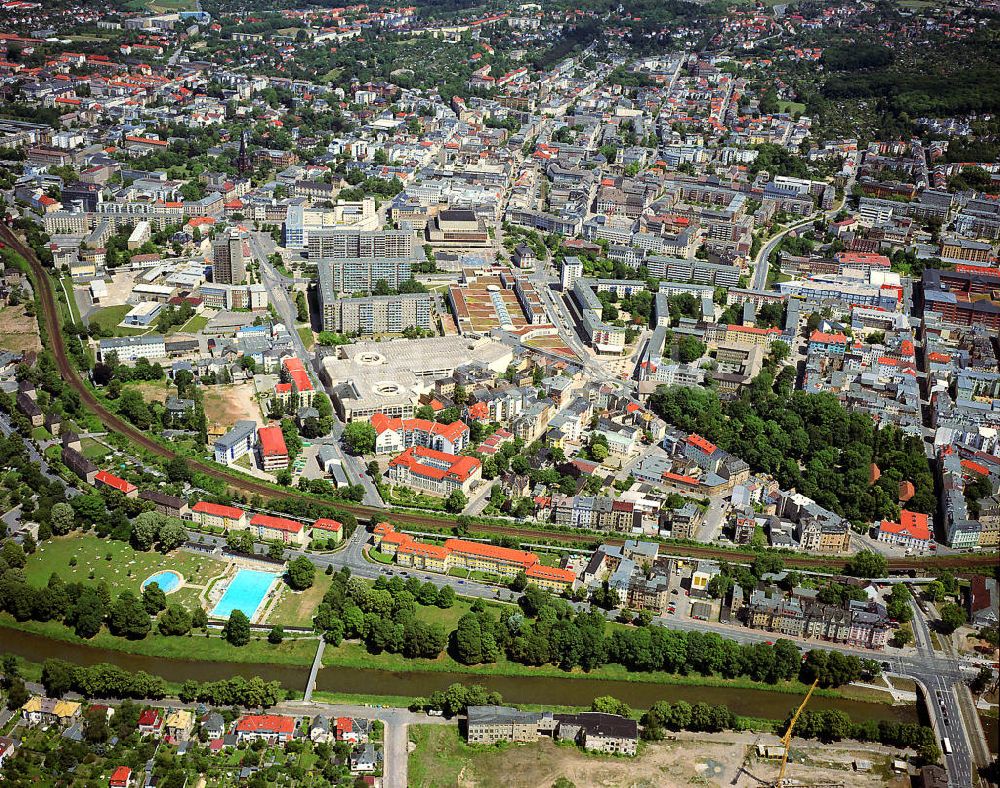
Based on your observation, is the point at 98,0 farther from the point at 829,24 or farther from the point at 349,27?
the point at 829,24

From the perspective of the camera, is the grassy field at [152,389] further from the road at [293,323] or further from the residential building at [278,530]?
the residential building at [278,530]

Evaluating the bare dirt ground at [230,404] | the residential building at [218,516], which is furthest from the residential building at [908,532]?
the bare dirt ground at [230,404]

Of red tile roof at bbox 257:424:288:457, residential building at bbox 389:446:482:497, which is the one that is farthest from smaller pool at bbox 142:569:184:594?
residential building at bbox 389:446:482:497

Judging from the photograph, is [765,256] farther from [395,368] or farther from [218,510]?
[218,510]

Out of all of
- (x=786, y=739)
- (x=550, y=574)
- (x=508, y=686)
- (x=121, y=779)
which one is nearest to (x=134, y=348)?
(x=550, y=574)

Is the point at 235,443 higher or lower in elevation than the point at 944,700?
higher

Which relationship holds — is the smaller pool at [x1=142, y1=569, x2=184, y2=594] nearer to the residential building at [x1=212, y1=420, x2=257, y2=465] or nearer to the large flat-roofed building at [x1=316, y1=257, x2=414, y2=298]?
the residential building at [x1=212, y1=420, x2=257, y2=465]
